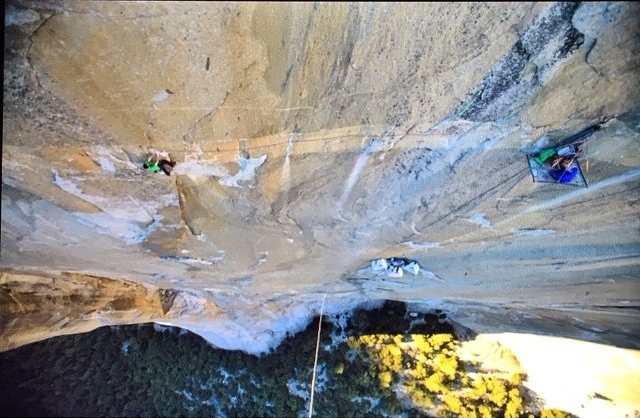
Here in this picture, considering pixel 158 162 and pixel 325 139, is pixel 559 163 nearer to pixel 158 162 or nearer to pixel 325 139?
pixel 325 139

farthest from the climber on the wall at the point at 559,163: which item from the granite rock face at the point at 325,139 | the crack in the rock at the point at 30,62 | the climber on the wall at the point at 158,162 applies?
the crack in the rock at the point at 30,62

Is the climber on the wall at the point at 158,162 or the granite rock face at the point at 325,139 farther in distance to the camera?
the climber on the wall at the point at 158,162

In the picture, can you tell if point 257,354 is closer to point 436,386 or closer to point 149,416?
point 149,416

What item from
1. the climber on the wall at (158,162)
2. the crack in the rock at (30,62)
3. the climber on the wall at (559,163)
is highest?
the crack in the rock at (30,62)

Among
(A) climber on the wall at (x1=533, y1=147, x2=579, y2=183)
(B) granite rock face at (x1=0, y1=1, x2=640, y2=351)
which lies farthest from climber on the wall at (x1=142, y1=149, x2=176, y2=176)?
(A) climber on the wall at (x1=533, y1=147, x2=579, y2=183)

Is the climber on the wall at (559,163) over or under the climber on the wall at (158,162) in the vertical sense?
over

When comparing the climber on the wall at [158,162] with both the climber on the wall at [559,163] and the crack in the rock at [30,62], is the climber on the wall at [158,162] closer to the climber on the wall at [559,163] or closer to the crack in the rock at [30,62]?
the crack in the rock at [30,62]

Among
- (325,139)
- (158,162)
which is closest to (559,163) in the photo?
(325,139)
